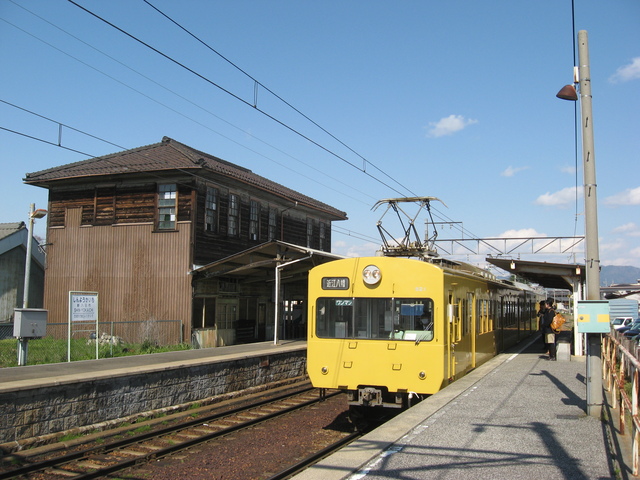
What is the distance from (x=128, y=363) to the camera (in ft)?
41.8

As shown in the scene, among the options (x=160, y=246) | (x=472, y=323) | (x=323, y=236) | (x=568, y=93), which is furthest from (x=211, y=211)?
(x=568, y=93)

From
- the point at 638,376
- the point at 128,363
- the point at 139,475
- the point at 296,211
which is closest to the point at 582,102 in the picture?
the point at 638,376

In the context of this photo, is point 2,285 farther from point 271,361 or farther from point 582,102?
point 582,102

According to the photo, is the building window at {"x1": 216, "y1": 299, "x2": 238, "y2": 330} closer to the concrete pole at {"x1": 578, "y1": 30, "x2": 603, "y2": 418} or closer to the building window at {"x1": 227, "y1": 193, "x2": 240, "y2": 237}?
the building window at {"x1": 227, "y1": 193, "x2": 240, "y2": 237}

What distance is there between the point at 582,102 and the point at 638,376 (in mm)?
4257

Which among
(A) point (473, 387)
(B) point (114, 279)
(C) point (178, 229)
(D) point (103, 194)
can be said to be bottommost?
(A) point (473, 387)

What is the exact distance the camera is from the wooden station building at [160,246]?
1998 centimetres

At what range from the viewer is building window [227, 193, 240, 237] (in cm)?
2238

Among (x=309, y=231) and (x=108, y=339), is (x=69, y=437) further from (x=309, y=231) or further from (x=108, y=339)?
(x=309, y=231)

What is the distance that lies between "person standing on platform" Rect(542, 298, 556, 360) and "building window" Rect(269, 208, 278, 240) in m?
12.4

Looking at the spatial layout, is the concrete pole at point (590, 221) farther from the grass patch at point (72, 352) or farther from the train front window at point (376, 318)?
the grass patch at point (72, 352)

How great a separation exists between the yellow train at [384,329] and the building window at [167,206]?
38.0 ft

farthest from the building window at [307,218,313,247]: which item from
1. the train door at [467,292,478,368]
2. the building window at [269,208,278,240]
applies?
the train door at [467,292,478,368]

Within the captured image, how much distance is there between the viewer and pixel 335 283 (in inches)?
394
